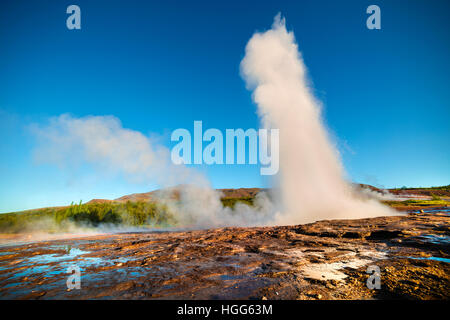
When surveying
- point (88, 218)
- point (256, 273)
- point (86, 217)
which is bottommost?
point (88, 218)

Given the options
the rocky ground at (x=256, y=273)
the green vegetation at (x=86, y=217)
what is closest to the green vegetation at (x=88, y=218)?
the green vegetation at (x=86, y=217)

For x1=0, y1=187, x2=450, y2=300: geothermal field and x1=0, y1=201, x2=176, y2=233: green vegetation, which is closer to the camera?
x1=0, y1=187, x2=450, y2=300: geothermal field

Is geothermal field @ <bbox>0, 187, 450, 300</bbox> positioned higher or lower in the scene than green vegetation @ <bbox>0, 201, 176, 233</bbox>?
higher

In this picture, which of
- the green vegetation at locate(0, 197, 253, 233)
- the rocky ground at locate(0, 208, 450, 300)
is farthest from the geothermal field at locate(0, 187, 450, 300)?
the green vegetation at locate(0, 197, 253, 233)

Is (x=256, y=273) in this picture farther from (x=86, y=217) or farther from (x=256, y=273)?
(x=86, y=217)

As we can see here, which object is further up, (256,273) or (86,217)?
(256,273)

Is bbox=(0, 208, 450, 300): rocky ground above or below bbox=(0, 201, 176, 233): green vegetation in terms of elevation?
above

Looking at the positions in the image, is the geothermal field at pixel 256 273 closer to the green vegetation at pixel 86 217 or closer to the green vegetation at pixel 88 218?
the green vegetation at pixel 88 218

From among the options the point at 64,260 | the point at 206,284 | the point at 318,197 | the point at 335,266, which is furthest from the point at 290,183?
the point at 64,260

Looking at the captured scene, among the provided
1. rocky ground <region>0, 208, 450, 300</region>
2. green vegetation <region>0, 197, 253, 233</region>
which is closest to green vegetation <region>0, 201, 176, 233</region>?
green vegetation <region>0, 197, 253, 233</region>

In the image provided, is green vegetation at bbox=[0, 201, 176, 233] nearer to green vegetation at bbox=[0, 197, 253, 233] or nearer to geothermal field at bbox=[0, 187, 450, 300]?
green vegetation at bbox=[0, 197, 253, 233]

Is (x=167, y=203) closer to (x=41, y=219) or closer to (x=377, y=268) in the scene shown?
(x=41, y=219)

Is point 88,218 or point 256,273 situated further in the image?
point 88,218

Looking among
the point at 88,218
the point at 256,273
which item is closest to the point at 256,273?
the point at 256,273
